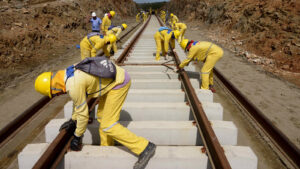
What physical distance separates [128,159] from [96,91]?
38.0 inches

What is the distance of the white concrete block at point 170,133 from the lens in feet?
9.52

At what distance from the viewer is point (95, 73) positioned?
226cm

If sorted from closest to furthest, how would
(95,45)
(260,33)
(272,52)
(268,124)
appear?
(268,124) < (95,45) < (272,52) < (260,33)

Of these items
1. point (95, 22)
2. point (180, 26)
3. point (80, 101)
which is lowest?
point (80, 101)

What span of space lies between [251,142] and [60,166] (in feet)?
9.93

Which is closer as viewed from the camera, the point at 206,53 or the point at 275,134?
the point at 275,134

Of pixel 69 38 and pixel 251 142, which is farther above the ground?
pixel 69 38

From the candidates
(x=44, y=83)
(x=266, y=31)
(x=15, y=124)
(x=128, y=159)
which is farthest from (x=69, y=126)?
(x=266, y=31)

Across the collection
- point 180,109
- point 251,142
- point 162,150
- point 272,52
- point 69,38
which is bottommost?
point 251,142

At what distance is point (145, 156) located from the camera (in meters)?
2.35

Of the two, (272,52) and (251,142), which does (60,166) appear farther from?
(272,52)

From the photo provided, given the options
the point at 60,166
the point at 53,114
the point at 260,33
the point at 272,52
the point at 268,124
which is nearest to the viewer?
the point at 60,166

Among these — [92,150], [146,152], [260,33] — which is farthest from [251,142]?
[260,33]

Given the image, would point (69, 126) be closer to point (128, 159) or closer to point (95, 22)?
point (128, 159)
